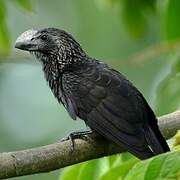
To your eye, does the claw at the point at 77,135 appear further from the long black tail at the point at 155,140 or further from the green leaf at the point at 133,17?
the green leaf at the point at 133,17

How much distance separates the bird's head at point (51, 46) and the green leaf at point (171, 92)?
0.60m

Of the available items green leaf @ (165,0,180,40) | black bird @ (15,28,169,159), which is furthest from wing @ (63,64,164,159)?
green leaf @ (165,0,180,40)

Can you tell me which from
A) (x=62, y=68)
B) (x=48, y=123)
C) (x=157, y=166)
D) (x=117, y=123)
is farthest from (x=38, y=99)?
(x=157, y=166)

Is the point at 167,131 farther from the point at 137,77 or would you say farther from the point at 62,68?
the point at 137,77

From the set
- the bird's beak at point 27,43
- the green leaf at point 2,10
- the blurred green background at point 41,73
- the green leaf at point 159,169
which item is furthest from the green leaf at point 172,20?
the blurred green background at point 41,73

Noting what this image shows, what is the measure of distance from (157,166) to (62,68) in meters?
2.15

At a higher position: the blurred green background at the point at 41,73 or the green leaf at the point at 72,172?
the green leaf at the point at 72,172

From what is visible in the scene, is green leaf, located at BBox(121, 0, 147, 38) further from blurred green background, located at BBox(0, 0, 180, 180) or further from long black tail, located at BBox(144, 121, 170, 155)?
blurred green background, located at BBox(0, 0, 180, 180)

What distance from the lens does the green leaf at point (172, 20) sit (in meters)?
4.00

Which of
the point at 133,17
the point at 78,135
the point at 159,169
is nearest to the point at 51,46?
the point at 133,17

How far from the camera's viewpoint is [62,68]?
439 cm

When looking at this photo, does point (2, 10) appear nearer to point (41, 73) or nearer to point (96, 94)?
point (96, 94)

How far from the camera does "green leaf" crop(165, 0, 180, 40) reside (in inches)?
158

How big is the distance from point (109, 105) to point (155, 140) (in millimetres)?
363
